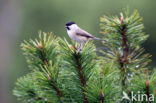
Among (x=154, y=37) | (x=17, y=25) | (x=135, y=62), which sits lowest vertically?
(x=135, y=62)

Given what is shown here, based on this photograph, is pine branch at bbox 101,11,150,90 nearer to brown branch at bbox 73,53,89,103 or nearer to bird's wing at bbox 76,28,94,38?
brown branch at bbox 73,53,89,103

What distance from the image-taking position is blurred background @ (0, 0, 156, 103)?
1673cm

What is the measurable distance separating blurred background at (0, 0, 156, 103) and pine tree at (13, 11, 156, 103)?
Result: 12.9 metres

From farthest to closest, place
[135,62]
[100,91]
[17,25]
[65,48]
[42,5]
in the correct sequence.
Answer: [17,25]
[42,5]
[135,62]
[65,48]
[100,91]

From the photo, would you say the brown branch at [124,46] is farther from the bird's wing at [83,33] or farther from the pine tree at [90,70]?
the bird's wing at [83,33]

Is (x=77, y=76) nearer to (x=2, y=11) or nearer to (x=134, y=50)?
(x=134, y=50)

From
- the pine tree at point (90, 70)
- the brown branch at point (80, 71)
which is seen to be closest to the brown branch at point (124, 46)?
the pine tree at point (90, 70)

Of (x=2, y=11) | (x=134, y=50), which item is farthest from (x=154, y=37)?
(x=134, y=50)

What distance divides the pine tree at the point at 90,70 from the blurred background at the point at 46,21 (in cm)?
1285

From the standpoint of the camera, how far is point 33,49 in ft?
9.70

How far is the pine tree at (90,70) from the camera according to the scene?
2.71m

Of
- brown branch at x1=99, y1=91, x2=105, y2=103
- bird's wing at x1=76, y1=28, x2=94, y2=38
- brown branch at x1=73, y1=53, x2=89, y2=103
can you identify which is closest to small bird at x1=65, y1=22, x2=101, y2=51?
bird's wing at x1=76, y1=28, x2=94, y2=38

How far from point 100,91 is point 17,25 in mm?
18625

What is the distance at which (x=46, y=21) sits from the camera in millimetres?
18938
